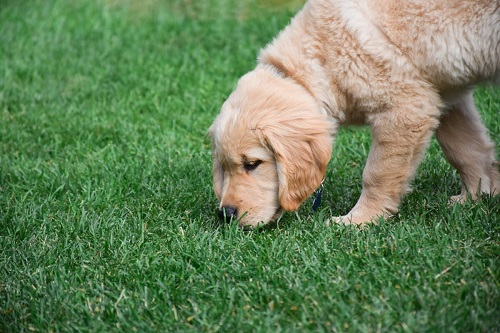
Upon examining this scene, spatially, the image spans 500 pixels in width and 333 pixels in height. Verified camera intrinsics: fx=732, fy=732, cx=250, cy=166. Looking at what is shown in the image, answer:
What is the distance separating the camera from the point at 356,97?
154 inches

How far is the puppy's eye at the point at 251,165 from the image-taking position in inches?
153

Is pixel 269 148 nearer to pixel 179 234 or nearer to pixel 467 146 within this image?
pixel 179 234

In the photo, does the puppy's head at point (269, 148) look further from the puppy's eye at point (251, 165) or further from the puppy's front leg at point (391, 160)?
the puppy's front leg at point (391, 160)

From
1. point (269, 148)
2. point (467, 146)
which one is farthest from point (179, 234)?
point (467, 146)

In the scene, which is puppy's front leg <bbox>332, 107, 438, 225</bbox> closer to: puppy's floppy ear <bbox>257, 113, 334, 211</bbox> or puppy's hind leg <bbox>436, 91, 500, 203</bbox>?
puppy's floppy ear <bbox>257, 113, 334, 211</bbox>

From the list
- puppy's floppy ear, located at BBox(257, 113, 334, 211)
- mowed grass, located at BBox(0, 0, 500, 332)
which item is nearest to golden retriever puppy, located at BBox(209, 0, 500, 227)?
puppy's floppy ear, located at BBox(257, 113, 334, 211)

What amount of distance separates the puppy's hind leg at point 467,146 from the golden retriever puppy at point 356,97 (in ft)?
A: 0.82

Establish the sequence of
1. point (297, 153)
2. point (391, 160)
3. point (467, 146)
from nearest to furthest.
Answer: point (297, 153) → point (391, 160) → point (467, 146)

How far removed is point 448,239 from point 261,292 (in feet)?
3.16

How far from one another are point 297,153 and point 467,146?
1.11 m

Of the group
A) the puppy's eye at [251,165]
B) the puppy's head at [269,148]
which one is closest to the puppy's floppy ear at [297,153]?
the puppy's head at [269,148]

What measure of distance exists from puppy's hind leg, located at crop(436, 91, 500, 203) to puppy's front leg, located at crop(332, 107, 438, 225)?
422 millimetres

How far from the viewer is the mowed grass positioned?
3.00 meters

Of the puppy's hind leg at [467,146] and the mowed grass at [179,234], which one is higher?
the puppy's hind leg at [467,146]
